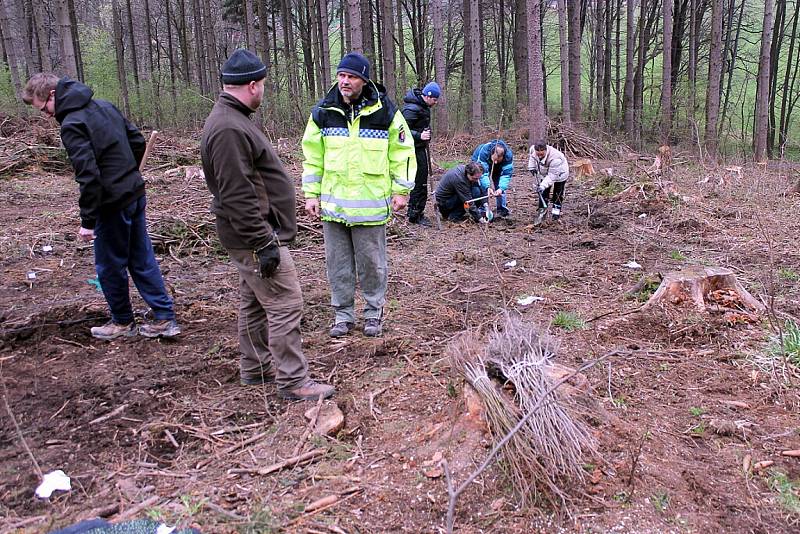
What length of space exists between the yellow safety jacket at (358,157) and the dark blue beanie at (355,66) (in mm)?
108

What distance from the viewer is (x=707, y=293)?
4.97 metres

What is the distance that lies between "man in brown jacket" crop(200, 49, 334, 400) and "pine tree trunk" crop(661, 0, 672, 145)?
16895mm

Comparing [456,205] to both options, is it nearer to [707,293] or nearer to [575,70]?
[707,293]

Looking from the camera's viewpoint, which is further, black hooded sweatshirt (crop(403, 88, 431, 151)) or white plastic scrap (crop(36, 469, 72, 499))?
black hooded sweatshirt (crop(403, 88, 431, 151))

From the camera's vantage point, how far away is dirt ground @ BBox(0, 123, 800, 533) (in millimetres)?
2564

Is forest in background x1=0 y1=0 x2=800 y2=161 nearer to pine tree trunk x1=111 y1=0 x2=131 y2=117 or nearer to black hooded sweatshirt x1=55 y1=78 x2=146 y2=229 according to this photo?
pine tree trunk x1=111 y1=0 x2=131 y2=117

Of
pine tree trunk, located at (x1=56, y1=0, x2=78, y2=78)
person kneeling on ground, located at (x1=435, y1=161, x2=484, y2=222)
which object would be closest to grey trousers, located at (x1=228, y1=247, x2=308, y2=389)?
person kneeling on ground, located at (x1=435, y1=161, x2=484, y2=222)

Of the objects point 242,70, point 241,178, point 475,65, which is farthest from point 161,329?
point 475,65

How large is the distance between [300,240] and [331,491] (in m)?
5.10

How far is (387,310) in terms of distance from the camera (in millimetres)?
5266

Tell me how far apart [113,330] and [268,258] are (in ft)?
6.50

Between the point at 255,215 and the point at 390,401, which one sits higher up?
the point at 255,215

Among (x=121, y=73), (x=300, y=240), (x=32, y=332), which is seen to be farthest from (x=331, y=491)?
(x=121, y=73)

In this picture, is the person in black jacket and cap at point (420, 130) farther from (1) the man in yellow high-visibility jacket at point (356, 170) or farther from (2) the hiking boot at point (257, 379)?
(2) the hiking boot at point (257, 379)
